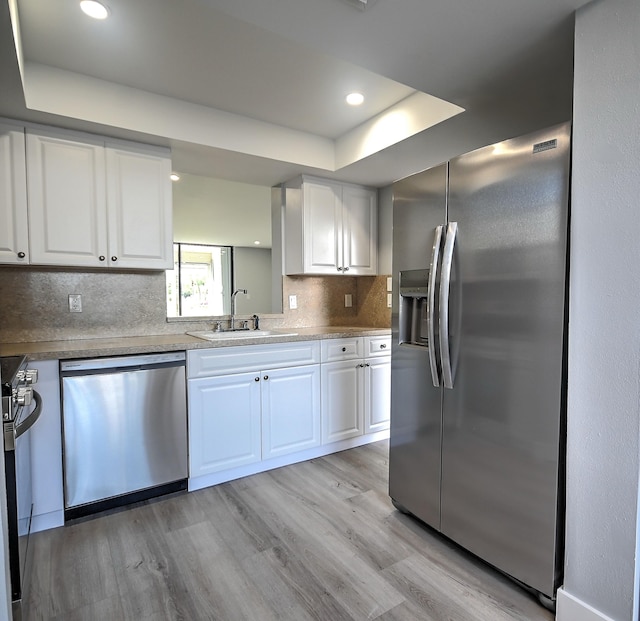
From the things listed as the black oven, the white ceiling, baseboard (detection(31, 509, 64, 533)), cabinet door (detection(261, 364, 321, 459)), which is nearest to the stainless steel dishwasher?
baseboard (detection(31, 509, 64, 533))

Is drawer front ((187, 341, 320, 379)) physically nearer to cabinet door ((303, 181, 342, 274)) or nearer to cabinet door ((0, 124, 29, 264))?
cabinet door ((303, 181, 342, 274))

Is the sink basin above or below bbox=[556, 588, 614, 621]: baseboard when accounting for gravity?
above

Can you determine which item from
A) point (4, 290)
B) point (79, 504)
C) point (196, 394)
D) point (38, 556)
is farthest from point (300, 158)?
point (38, 556)

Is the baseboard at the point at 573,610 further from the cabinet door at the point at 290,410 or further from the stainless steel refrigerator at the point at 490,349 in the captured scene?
→ the cabinet door at the point at 290,410

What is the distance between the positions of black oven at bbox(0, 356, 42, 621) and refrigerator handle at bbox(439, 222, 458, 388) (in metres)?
1.64

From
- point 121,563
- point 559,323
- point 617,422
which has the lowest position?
point 121,563

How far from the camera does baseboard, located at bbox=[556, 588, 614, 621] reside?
4.41 ft

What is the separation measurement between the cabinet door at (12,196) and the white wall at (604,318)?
2.67 metres

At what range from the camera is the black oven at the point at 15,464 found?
1.31 metres

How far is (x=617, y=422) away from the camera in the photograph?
130 centimetres

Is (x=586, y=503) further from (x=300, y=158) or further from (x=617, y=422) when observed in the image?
(x=300, y=158)

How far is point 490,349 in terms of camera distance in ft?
5.47

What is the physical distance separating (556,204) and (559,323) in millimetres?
434

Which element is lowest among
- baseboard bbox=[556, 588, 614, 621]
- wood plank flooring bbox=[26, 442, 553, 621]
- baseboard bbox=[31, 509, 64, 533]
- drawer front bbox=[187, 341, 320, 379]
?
wood plank flooring bbox=[26, 442, 553, 621]
